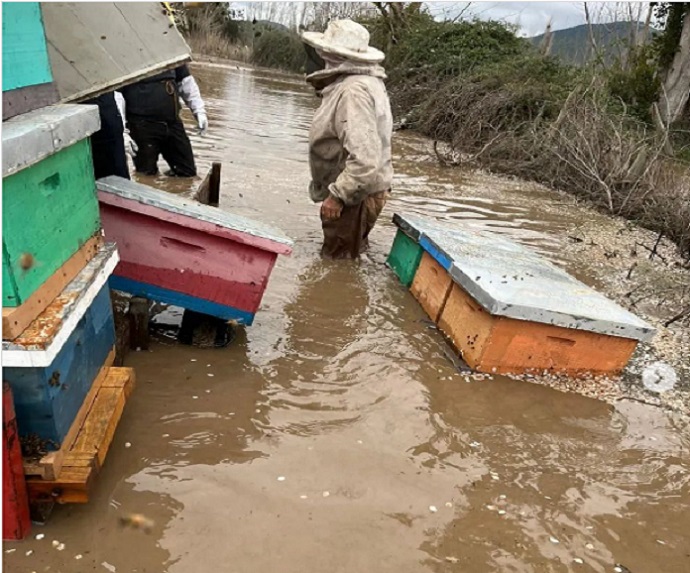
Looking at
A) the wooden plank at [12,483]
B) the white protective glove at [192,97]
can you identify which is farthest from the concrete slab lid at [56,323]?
the white protective glove at [192,97]

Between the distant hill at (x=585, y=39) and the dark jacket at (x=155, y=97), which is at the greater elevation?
the distant hill at (x=585, y=39)

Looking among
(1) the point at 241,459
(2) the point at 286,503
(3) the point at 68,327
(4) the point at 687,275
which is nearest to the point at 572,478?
(2) the point at 286,503

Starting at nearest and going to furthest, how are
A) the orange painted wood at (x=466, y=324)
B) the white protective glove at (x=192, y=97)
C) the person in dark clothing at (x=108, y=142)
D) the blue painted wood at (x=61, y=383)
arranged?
the blue painted wood at (x=61, y=383) < the orange painted wood at (x=466, y=324) < the person in dark clothing at (x=108, y=142) < the white protective glove at (x=192, y=97)

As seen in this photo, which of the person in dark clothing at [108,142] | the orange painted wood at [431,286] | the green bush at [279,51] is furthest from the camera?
the green bush at [279,51]

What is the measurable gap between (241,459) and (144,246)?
1296 mm

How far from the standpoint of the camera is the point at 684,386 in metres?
3.85

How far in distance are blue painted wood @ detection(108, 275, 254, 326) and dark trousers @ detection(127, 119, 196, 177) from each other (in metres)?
3.93

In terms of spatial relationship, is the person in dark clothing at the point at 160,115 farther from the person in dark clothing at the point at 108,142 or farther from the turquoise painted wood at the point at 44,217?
the turquoise painted wood at the point at 44,217

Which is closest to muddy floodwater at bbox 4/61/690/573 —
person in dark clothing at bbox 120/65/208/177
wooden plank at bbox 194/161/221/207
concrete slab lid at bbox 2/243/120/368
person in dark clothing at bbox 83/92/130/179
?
concrete slab lid at bbox 2/243/120/368

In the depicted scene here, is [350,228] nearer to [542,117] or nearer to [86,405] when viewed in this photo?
[86,405]

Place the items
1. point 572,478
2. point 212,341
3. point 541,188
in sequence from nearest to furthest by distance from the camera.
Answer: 1. point 572,478
2. point 212,341
3. point 541,188

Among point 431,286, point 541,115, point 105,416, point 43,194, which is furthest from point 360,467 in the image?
point 541,115

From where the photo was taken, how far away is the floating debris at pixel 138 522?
2230mm

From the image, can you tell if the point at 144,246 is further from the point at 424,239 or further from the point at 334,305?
the point at 424,239
